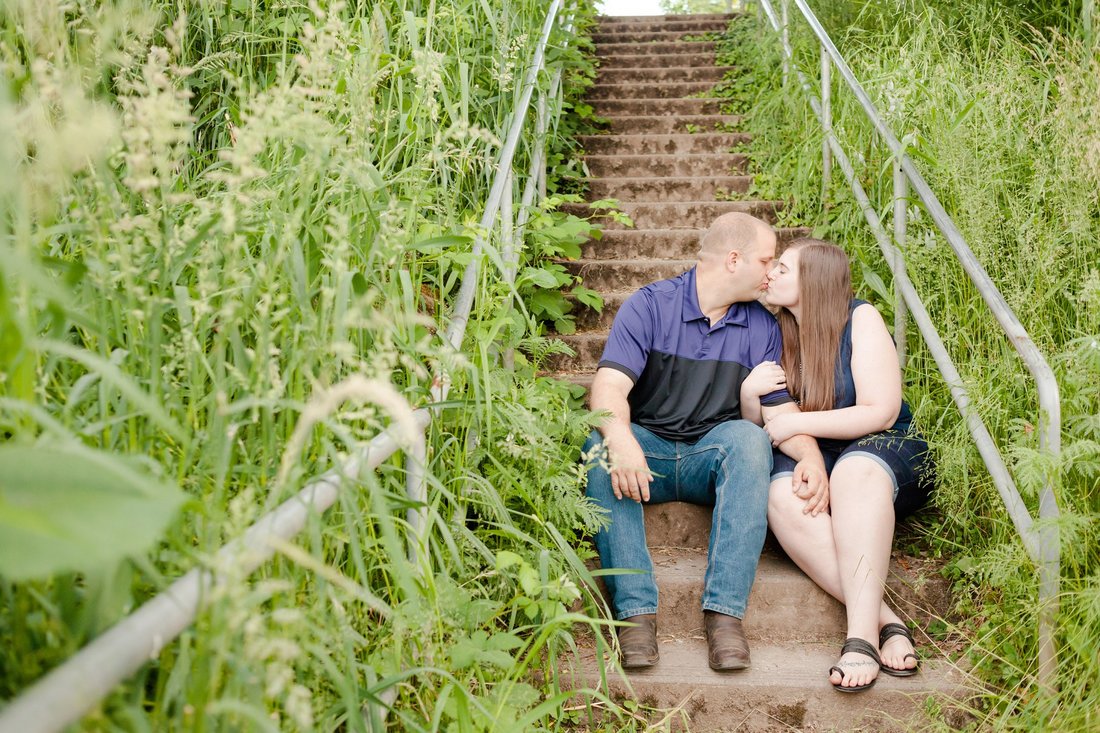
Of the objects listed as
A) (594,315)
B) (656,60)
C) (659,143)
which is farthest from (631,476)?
(656,60)

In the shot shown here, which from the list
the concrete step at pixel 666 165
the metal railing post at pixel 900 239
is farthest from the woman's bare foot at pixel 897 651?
the concrete step at pixel 666 165

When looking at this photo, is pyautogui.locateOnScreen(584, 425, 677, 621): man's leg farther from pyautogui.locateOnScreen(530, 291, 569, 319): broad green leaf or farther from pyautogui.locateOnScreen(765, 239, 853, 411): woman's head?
pyautogui.locateOnScreen(530, 291, 569, 319): broad green leaf

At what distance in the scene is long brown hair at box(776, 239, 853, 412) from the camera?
100.0 inches

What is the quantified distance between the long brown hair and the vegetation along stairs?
0.49 m

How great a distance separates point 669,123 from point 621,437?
142 inches

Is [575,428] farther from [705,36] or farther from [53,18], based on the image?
[705,36]

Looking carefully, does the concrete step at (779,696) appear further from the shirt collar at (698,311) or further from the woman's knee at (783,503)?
the shirt collar at (698,311)

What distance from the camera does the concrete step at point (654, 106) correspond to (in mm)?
5730

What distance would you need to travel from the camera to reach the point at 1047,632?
70.3 inches

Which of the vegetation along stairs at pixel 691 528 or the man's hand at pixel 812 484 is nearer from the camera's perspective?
the vegetation along stairs at pixel 691 528

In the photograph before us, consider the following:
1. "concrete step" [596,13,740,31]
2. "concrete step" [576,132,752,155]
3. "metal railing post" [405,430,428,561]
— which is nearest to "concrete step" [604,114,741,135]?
"concrete step" [576,132,752,155]

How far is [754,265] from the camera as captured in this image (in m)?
2.68

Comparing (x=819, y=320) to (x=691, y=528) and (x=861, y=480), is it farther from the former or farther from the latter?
(x=691, y=528)

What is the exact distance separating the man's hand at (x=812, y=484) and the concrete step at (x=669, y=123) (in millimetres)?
3504
